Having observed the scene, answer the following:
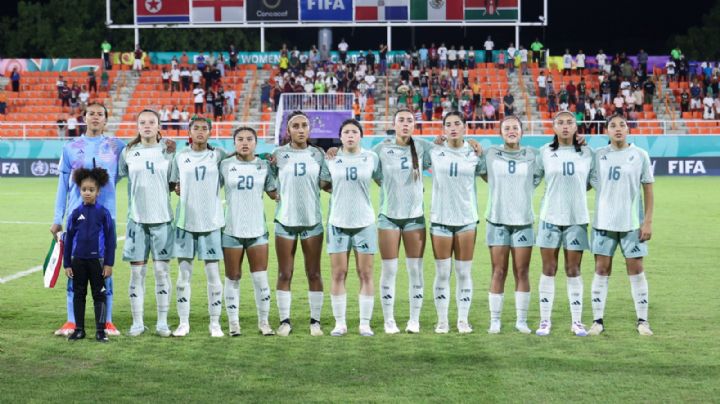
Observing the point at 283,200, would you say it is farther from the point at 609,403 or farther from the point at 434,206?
the point at 609,403

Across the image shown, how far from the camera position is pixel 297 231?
9320 millimetres

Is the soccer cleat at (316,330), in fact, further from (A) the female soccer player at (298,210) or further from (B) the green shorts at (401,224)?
(B) the green shorts at (401,224)

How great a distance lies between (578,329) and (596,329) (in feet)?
0.61

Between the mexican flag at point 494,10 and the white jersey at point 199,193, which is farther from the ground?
the mexican flag at point 494,10

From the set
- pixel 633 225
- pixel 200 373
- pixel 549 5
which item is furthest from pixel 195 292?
pixel 549 5

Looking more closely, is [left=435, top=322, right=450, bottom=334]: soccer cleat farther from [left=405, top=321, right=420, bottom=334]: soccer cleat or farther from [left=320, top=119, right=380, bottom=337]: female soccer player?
[left=320, top=119, right=380, bottom=337]: female soccer player

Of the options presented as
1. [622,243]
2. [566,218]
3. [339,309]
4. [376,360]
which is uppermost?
[566,218]

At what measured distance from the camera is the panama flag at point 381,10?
42.0 metres

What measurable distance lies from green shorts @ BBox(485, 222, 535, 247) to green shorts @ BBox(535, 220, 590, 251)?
0.10 m

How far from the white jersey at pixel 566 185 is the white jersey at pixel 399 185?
113 cm

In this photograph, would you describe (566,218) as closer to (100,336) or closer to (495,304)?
(495,304)

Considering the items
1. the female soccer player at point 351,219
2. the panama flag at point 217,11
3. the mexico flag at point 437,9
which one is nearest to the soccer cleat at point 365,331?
the female soccer player at point 351,219

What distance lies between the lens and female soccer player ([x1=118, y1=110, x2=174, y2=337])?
927 cm

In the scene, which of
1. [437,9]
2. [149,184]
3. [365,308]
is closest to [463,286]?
[365,308]
